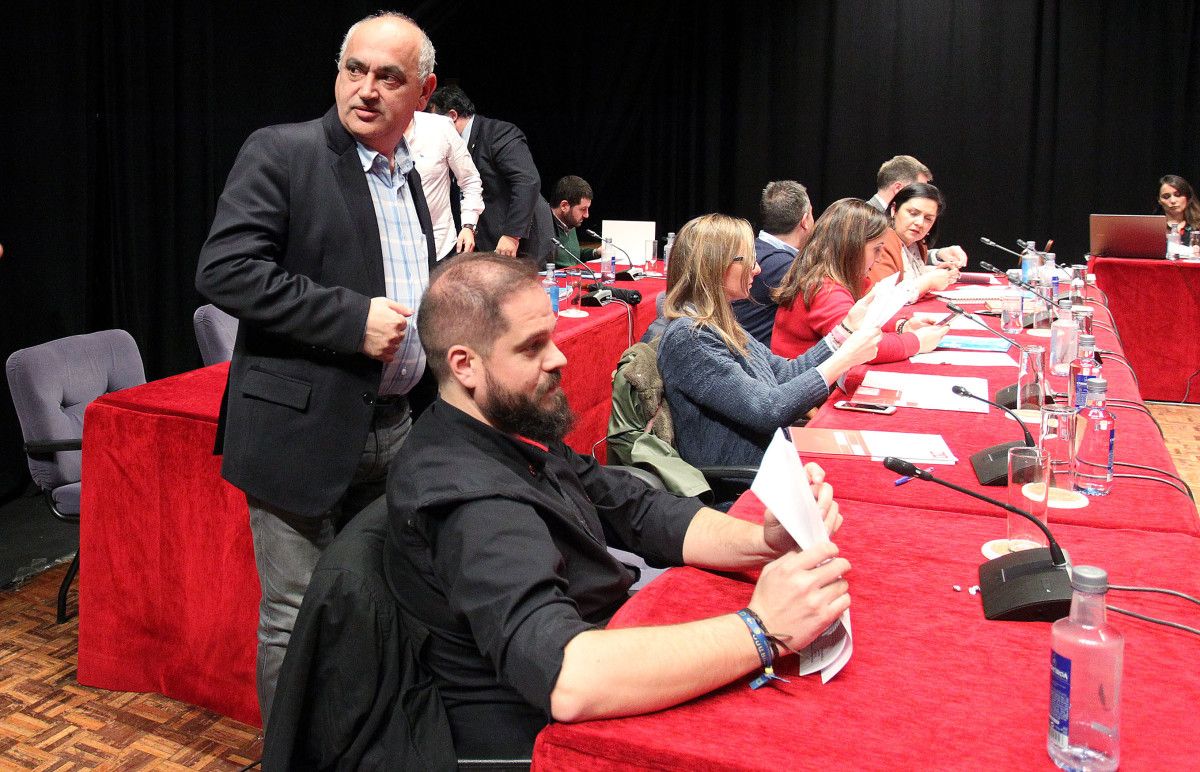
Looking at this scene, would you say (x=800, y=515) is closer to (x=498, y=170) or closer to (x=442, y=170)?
(x=442, y=170)

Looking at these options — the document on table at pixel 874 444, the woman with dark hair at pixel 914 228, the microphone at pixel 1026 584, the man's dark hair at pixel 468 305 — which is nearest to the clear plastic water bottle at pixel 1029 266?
the woman with dark hair at pixel 914 228

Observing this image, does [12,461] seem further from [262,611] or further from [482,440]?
[482,440]

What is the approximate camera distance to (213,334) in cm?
312

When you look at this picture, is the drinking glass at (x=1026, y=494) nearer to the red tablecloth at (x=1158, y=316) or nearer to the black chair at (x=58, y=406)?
the black chair at (x=58, y=406)

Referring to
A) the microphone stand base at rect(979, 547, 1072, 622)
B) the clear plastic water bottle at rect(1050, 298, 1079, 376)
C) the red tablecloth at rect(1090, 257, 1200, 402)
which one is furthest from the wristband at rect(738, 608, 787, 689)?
the red tablecloth at rect(1090, 257, 1200, 402)

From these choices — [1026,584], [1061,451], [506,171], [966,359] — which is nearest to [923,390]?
[966,359]

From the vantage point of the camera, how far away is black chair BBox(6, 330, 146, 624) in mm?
2621

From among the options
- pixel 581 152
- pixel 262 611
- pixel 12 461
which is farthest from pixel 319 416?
pixel 581 152

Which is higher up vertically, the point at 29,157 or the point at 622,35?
the point at 622,35

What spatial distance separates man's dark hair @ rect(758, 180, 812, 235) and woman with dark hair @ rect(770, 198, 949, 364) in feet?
0.94

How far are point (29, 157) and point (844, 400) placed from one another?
10.0 feet

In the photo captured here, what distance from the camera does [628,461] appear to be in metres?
2.36

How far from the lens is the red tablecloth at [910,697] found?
3.14 feet

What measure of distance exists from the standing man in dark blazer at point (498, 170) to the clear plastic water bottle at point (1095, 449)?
3.08m
